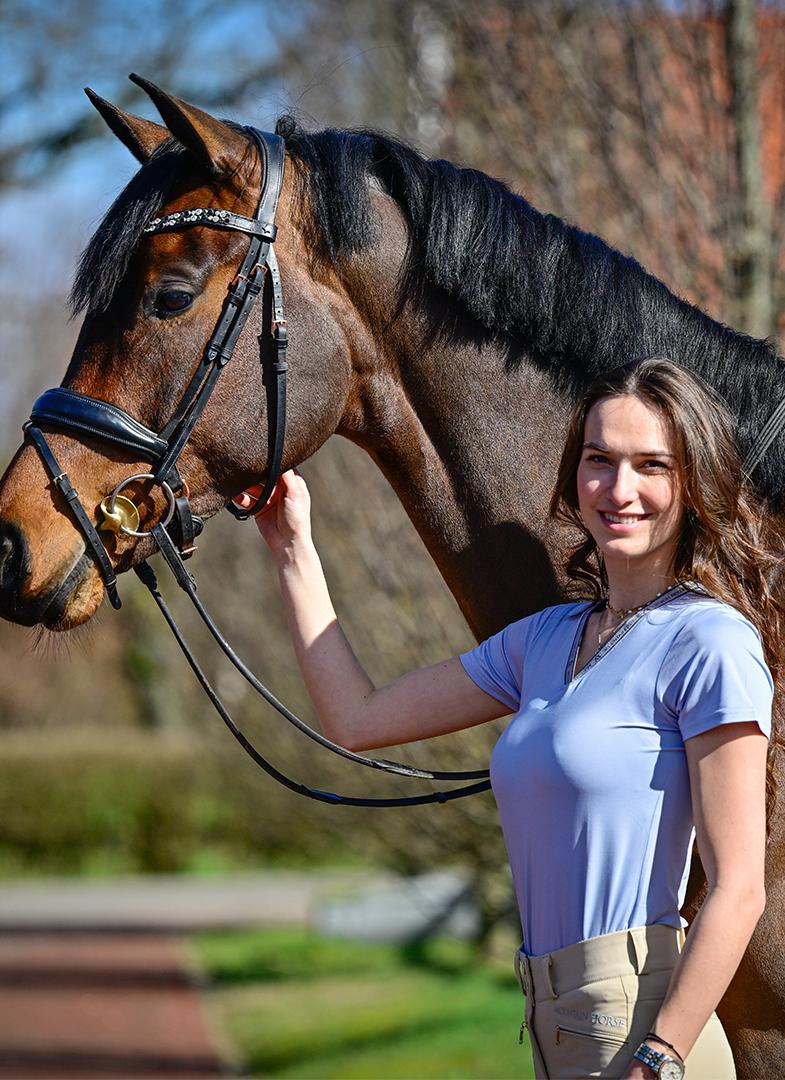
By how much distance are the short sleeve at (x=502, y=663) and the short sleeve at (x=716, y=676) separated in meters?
0.40

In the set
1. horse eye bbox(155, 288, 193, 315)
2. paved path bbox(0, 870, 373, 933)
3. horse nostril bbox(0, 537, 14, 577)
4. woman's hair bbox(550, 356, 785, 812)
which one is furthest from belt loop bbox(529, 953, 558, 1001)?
paved path bbox(0, 870, 373, 933)

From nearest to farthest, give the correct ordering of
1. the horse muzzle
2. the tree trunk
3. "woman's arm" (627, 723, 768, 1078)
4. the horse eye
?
"woman's arm" (627, 723, 768, 1078) < the horse muzzle < the horse eye < the tree trunk

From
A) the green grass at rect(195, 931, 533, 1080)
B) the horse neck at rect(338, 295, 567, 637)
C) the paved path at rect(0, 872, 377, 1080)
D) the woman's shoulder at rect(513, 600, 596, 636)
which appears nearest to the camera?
the woman's shoulder at rect(513, 600, 596, 636)

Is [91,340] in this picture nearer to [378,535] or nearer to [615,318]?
[615,318]

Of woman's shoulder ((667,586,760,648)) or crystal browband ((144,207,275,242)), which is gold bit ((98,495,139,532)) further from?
woman's shoulder ((667,586,760,648))

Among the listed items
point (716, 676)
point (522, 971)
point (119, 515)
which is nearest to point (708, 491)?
point (716, 676)

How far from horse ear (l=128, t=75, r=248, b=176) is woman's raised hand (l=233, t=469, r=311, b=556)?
64cm

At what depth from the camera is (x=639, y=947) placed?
2.01 meters

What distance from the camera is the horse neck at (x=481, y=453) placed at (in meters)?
2.62

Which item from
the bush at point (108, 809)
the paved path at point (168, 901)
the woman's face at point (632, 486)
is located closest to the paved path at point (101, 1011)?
the paved path at point (168, 901)

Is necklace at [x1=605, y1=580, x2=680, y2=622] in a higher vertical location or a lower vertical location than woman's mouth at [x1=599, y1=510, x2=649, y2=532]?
lower

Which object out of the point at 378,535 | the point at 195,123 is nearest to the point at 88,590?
the point at 195,123

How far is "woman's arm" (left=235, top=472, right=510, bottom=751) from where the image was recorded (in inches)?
98.9

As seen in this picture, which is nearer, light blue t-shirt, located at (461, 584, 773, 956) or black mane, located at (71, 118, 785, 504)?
light blue t-shirt, located at (461, 584, 773, 956)
